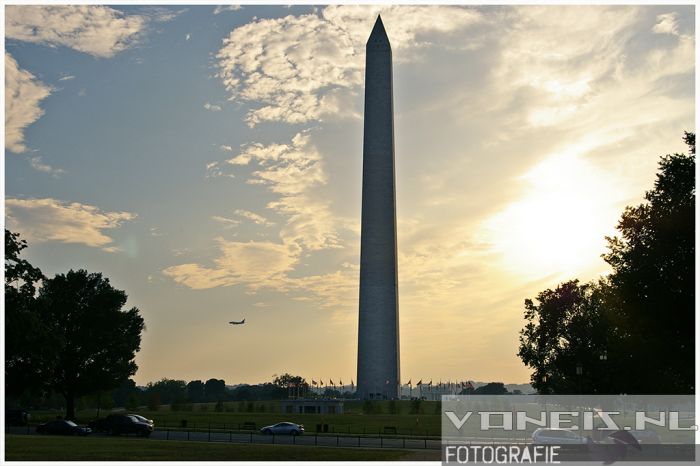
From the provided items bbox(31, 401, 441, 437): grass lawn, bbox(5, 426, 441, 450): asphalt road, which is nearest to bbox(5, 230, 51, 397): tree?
bbox(5, 426, 441, 450): asphalt road

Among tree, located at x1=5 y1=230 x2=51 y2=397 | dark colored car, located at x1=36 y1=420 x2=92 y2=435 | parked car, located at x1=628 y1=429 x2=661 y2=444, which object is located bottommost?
dark colored car, located at x1=36 y1=420 x2=92 y2=435

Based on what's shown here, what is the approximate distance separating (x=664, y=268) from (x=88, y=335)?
201 feet

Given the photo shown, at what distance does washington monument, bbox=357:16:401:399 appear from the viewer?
108 meters

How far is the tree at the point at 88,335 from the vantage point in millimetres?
87062

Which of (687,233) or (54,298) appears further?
(54,298)

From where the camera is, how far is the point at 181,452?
137 ft

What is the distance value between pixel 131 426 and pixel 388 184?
56.2 metres

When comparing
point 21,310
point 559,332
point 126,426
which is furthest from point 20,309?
point 559,332

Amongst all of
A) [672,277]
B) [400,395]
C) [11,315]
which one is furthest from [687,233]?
[400,395]

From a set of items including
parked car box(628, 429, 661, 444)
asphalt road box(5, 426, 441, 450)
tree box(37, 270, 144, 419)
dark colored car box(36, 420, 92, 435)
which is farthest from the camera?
tree box(37, 270, 144, 419)

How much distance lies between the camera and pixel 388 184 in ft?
355

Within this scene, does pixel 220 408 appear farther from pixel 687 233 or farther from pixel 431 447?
pixel 687 233

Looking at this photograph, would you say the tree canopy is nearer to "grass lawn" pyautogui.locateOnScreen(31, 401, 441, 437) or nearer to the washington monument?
"grass lawn" pyautogui.locateOnScreen(31, 401, 441, 437)

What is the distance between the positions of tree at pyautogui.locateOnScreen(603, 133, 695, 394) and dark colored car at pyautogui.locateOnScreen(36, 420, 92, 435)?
38.3 meters
